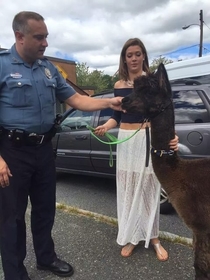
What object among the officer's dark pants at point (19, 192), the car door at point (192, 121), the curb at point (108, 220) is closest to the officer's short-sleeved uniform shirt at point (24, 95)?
the officer's dark pants at point (19, 192)

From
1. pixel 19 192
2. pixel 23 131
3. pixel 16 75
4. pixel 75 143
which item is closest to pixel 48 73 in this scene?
pixel 16 75

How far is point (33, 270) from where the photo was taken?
10.1ft

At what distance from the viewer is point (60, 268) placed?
117 inches

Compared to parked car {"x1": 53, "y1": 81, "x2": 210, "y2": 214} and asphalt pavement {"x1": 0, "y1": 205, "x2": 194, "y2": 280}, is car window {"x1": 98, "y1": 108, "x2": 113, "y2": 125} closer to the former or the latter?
parked car {"x1": 53, "y1": 81, "x2": 210, "y2": 214}

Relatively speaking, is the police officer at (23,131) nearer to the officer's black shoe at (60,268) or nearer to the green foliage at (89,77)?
the officer's black shoe at (60,268)

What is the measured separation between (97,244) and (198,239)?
1383 millimetres

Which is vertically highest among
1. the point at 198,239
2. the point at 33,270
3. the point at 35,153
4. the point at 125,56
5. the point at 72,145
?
the point at 125,56

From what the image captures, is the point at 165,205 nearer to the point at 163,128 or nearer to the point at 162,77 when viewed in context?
the point at 163,128

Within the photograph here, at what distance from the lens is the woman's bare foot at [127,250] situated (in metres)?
3.22

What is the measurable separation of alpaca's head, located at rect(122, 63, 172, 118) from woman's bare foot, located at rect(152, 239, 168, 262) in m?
1.54

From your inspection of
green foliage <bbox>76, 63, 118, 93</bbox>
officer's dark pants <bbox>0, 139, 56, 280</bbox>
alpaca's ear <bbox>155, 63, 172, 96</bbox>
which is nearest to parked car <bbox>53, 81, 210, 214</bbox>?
officer's dark pants <bbox>0, 139, 56, 280</bbox>

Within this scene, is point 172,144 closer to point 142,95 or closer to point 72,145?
point 142,95

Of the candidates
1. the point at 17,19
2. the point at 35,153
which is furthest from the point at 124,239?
the point at 17,19

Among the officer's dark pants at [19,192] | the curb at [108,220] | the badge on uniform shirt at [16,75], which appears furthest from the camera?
the curb at [108,220]
